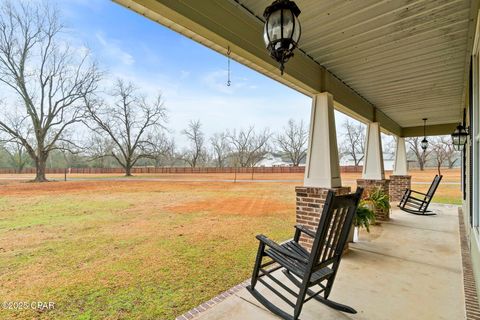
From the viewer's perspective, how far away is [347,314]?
196 cm

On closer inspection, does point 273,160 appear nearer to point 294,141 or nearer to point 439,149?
point 294,141

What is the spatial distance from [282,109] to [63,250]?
120ft

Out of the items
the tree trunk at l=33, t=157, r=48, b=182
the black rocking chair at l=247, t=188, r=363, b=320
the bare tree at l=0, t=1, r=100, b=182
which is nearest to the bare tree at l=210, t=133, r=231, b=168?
the bare tree at l=0, t=1, r=100, b=182

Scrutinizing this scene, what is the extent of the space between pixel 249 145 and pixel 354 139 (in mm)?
14696

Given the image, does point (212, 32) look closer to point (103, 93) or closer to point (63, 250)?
point (63, 250)

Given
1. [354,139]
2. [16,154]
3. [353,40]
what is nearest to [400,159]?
[353,40]

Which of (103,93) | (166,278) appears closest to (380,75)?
(166,278)

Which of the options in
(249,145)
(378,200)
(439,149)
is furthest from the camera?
(249,145)

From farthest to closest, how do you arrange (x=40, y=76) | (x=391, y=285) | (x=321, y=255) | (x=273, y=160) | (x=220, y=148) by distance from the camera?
(x=220, y=148)
(x=273, y=160)
(x=40, y=76)
(x=391, y=285)
(x=321, y=255)

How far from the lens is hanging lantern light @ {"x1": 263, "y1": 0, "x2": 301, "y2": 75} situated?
1550 mm

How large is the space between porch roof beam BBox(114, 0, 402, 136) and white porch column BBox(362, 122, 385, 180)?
110 inches

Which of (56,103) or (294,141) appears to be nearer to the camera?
(56,103)

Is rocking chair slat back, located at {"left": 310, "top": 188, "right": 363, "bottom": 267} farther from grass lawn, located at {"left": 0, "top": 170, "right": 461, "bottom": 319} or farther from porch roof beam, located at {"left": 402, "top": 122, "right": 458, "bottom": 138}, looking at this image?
porch roof beam, located at {"left": 402, "top": 122, "right": 458, "bottom": 138}

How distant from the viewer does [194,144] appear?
116 feet
